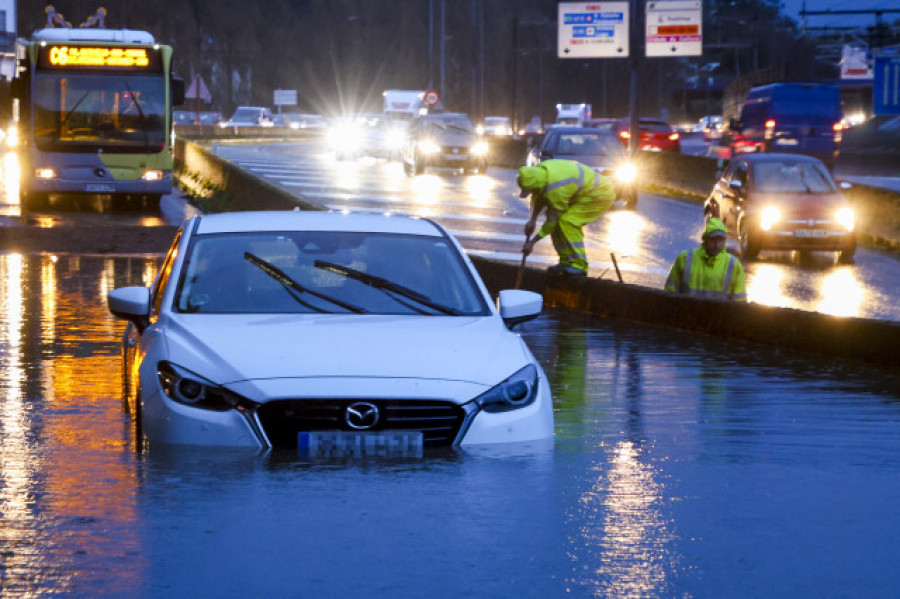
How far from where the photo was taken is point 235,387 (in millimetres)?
7355

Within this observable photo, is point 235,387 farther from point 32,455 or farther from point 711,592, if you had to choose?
point 711,592

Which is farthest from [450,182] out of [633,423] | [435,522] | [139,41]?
[435,522]

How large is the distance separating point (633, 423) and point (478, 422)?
235 centimetres

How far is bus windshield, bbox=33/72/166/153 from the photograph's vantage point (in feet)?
96.8

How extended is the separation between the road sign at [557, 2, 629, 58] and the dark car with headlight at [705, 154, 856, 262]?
140 ft

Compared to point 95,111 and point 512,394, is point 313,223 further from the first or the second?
point 95,111

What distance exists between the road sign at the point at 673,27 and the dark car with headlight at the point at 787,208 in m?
37.9

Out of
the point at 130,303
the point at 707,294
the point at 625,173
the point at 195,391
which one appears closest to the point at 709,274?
the point at 707,294

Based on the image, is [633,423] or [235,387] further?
[633,423]

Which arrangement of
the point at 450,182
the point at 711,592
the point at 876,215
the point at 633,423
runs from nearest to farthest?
the point at 711,592, the point at 633,423, the point at 876,215, the point at 450,182

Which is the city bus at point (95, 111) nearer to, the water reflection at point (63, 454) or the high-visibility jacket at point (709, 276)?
the water reflection at point (63, 454)

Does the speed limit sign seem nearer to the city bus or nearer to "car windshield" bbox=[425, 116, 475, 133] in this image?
"car windshield" bbox=[425, 116, 475, 133]

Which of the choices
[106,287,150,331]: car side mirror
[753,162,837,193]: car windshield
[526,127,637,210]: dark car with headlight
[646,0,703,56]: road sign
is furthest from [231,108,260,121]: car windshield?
[106,287,150,331]: car side mirror

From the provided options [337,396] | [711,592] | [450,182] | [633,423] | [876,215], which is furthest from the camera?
[450,182]
